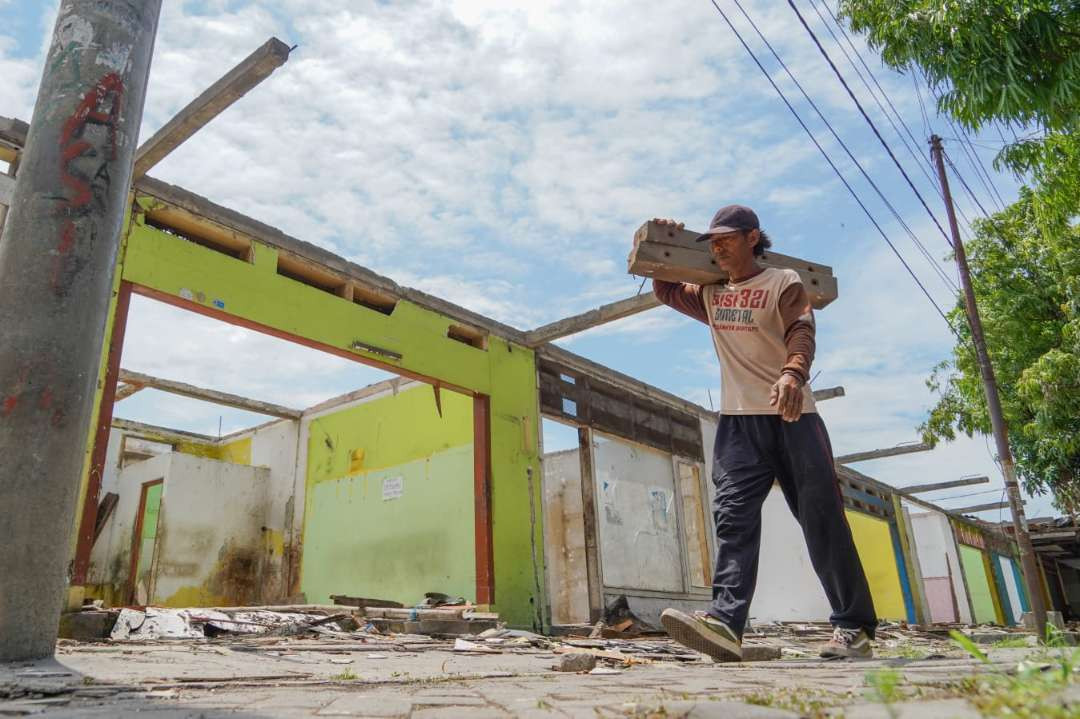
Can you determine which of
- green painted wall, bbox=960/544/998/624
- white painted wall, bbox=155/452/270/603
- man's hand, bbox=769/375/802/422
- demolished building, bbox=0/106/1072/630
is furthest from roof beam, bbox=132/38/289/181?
green painted wall, bbox=960/544/998/624

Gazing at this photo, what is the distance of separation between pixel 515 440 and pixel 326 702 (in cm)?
817

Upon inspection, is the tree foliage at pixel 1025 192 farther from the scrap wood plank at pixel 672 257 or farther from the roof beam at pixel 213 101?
the roof beam at pixel 213 101

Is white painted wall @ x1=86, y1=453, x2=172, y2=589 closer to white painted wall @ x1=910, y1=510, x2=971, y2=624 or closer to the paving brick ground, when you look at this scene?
the paving brick ground

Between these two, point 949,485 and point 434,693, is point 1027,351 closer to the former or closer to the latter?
point 949,485

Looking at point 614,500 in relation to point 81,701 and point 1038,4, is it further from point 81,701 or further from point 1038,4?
point 81,701

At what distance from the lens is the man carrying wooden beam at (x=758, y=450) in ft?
10.5

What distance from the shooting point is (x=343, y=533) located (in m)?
12.0

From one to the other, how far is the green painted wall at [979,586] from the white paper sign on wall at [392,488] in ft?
65.8

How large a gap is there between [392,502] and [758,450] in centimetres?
887

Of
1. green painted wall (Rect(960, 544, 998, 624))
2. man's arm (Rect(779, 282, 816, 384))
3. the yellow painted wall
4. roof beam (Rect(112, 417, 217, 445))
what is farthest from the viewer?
green painted wall (Rect(960, 544, 998, 624))

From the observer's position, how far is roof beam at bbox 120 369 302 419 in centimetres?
1180

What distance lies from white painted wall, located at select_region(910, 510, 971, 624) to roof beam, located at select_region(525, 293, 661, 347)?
16.6 meters

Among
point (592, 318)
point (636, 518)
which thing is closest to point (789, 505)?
point (592, 318)

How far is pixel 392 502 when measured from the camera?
11570mm
